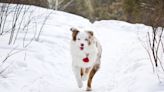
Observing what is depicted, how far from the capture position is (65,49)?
812 centimetres

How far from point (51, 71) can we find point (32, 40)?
1608 millimetres

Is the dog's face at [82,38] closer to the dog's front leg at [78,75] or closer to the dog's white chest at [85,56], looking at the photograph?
the dog's white chest at [85,56]

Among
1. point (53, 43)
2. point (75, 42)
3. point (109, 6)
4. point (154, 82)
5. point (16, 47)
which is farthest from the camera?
point (109, 6)

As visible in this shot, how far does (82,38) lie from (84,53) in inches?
10.3

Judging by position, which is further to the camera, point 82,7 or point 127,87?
point 82,7

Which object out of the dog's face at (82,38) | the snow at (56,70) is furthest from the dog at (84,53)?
the snow at (56,70)

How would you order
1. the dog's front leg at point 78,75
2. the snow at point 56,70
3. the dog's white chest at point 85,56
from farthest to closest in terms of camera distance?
the dog's front leg at point 78,75
the dog's white chest at point 85,56
the snow at point 56,70

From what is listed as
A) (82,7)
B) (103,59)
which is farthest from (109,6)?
(103,59)

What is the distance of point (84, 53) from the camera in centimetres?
505

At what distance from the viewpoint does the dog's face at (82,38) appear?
4898 millimetres

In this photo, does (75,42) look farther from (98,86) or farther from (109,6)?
(109,6)

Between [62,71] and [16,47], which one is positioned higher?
[16,47]

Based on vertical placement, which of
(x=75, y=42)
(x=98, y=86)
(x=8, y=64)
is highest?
(x=75, y=42)

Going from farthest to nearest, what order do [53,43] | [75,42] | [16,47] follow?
[53,43], [16,47], [75,42]
